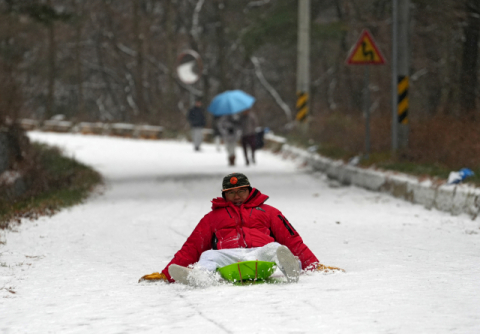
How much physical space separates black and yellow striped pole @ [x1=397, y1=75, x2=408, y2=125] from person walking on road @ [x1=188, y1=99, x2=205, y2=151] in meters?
13.8

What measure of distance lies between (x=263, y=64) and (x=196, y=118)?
87.8 feet

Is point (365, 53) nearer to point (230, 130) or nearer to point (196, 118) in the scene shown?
point (230, 130)

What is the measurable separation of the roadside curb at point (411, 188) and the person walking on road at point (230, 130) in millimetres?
3269

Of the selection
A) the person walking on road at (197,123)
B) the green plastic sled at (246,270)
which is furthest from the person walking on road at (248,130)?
Result: the green plastic sled at (246,270)

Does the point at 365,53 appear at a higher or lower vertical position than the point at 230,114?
higher

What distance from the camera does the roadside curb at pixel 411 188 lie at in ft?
37.6

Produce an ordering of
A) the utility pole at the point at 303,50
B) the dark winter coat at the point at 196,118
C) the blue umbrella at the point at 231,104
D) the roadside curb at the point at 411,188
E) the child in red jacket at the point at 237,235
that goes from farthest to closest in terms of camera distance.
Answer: the dark winter coat at the point at 196,118, the utility pole at the point at 303,50, the blue umbrella at the point at 231,104, the roadside curb at the point at 411,188, the child in red jacket at the point at 237,235

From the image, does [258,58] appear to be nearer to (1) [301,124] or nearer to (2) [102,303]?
(1) [301,124]

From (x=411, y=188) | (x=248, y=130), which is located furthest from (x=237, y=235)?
(x=248, y=130)

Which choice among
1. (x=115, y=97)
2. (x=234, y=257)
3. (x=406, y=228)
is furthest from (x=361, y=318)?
(x=115, y=97)

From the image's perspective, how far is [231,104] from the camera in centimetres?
2386

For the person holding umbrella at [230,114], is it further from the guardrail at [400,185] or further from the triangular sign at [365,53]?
the triangular sign at [365,53]

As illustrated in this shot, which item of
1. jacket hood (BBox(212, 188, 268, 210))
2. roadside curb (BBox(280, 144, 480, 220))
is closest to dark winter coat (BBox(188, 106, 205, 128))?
roadside curb (BBox(280, 144, 480, 220))

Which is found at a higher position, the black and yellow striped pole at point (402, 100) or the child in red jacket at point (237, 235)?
the black and yellow striped pole at point (402, 100)
